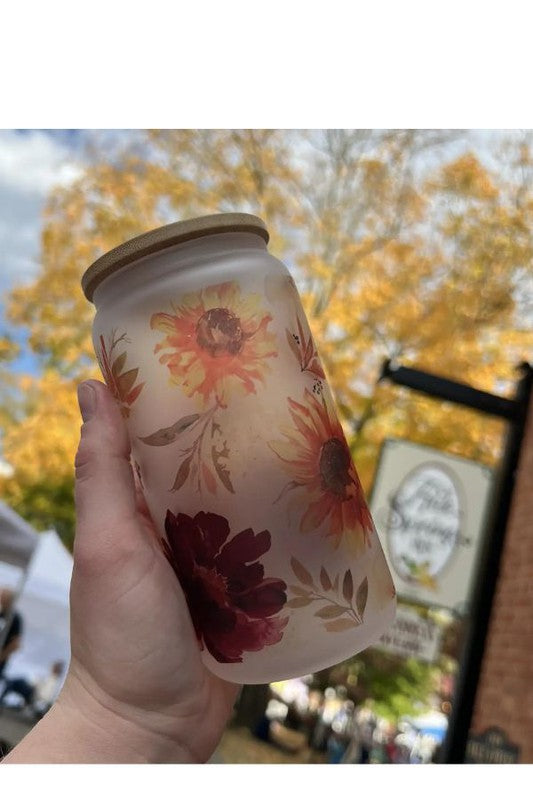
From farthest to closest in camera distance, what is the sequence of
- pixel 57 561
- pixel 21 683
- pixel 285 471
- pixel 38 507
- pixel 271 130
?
1. pixel 38 507
2. pixel 271 130
3. pixel 21 683
4. pixel 57 561
5. pixel 285 471

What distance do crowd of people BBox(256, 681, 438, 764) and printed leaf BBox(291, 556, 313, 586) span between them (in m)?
10.2

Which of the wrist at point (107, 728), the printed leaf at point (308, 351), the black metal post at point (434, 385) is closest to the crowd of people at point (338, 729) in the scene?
the black metal post at point (434, 385)

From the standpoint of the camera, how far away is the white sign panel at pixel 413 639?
231 inches

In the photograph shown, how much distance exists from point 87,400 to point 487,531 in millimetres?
3677

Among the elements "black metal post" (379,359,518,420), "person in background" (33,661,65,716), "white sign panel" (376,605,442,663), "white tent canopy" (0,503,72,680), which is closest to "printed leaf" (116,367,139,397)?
"black metal post" (379,359,518,420)

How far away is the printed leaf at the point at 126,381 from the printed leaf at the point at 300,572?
32 centimetres

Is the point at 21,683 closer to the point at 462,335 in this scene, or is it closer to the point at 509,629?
the point at 509,629

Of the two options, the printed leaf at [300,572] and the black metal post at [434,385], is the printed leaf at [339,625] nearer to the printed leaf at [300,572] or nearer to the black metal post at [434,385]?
the printed leaf at [300,572]

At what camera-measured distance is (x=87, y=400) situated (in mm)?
1193

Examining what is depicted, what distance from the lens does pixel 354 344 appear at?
32.9 feet

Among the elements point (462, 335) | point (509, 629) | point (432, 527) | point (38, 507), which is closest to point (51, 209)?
point (38, 507)

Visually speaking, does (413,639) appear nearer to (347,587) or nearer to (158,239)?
(347,587)

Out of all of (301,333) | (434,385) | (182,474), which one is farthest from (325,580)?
(434,385)

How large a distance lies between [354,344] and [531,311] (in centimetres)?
237
